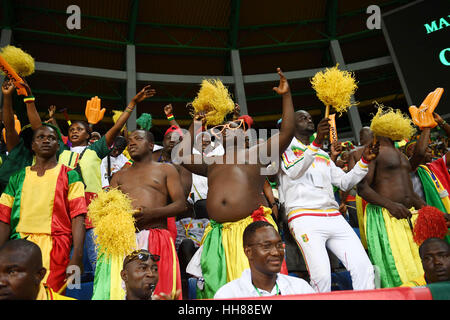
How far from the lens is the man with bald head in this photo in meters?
1.99

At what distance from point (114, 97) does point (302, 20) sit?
20.9ft

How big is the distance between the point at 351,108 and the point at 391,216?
27.3 feet

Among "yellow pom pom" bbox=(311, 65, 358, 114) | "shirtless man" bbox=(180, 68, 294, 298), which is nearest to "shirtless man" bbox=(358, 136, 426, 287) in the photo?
"yellow pom pom" bbox=(311, 65, 358, 114)

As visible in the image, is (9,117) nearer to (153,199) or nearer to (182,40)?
(153,199)

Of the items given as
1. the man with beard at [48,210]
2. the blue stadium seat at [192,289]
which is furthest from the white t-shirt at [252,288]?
the blue stadium seat at [192,289]

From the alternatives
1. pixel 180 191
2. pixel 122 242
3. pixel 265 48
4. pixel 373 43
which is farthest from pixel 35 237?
pixel 373 43

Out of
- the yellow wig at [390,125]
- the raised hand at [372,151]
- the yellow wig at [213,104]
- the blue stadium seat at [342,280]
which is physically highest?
the yellow wig at [213,104]

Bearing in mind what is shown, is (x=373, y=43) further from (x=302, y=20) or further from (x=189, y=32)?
(x=189, y=32)

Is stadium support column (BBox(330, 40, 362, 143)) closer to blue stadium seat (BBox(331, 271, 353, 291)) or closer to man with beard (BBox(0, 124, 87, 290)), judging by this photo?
blue stadium seat (BBox(331, 271, 353, 291))

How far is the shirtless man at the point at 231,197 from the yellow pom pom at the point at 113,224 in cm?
62

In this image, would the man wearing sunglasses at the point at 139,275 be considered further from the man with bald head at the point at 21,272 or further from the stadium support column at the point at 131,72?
the stadium support column at the point at 131,72

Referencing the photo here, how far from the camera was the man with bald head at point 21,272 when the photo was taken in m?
1.99

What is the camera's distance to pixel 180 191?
342cm

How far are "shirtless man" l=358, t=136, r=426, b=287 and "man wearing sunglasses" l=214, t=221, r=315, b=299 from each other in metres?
1.49
